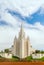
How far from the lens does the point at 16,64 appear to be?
825 cm

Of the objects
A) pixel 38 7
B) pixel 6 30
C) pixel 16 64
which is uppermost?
pixel 38 7

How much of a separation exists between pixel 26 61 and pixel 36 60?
0.24 metres

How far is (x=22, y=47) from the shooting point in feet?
28.1

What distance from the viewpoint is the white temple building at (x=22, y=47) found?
8555 mm

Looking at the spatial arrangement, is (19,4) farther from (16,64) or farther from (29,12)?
(16,64)

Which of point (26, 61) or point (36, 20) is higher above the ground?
point (36, 20)

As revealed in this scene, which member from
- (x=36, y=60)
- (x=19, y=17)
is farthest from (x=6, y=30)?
(x=36, y=60)

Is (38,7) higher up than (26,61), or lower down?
higher up

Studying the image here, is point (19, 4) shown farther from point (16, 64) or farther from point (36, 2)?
point (16, 64)

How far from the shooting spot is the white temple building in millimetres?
8555

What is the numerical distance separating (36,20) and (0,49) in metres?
1.10

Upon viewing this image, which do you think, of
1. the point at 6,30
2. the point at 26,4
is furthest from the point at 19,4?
the point at 6,30

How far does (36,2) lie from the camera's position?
346 inches

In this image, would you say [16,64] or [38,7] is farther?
[38,7]
